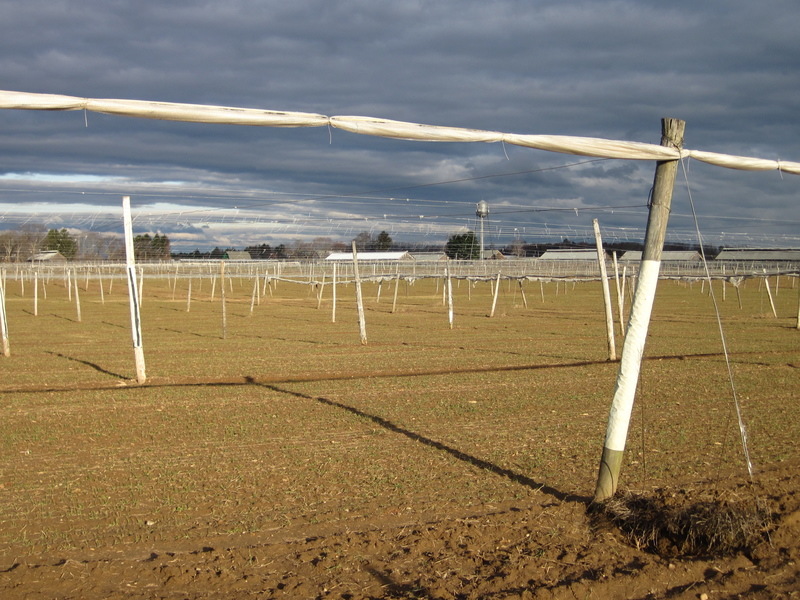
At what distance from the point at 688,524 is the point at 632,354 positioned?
1.20m

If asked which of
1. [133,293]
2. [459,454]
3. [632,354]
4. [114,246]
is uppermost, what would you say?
[114,246]

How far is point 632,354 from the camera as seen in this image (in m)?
5.44

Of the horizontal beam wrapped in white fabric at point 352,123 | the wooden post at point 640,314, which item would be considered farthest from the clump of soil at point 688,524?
the horizontal beam wrapped in white fabric at point 352,123

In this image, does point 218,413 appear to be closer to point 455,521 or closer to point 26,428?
Answer: point 26,428

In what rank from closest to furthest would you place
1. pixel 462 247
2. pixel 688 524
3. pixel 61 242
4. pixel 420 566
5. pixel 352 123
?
pixel 420 566 < pixel 688 524 < pixel 352 123 < pixel 61 242 < pixel 462 247

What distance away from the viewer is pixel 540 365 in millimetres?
14688

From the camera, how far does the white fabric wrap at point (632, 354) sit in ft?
17.6

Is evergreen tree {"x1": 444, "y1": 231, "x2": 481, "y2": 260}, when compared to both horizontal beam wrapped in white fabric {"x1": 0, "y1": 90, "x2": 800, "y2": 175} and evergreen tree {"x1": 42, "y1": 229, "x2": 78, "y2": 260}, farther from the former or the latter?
horizontal beam wrapped in white fabric {"x1": 0, "y1": 90, "x2": 800, "y2": 175}

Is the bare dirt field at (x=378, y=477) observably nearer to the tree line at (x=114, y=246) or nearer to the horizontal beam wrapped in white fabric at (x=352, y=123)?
the horizontal beam wrapped in white fabric at (x=352, y=123)

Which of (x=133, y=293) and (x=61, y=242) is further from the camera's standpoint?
(x=61, y=242)

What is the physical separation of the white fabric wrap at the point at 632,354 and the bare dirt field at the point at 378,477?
640mm

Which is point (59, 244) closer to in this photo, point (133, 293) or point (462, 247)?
point (133, 293)

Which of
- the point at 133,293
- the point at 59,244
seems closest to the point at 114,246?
the point at 59,244

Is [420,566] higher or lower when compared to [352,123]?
lower
